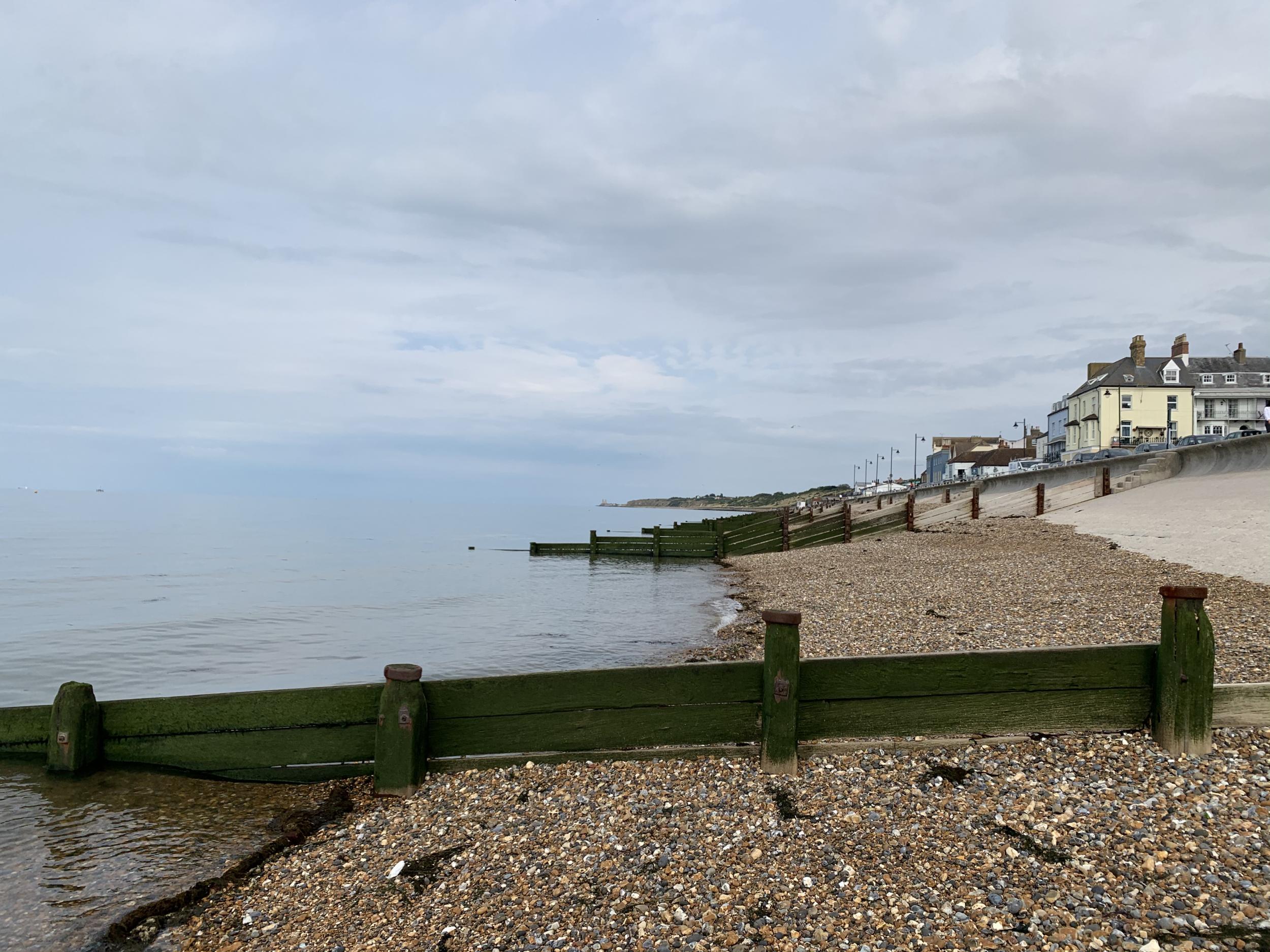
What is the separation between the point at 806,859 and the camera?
13.7ft

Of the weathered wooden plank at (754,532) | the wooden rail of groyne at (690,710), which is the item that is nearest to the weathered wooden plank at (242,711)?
the wooden rail of groyne at (690,710)

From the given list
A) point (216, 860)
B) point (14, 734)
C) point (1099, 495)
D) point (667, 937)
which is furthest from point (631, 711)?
point (1099, 495)

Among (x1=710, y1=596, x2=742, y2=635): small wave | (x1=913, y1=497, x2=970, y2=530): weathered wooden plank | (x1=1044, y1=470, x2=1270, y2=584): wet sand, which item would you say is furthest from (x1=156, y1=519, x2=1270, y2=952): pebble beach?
(x1=913, y1=497, x2=970, y2=530): weathered wooden plank

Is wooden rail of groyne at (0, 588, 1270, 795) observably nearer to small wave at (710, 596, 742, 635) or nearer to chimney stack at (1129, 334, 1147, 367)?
small wave at (710, 596, 742, 635)

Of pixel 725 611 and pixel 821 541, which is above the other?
pixel 821 541

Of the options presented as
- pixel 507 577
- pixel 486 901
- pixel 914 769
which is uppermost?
pixel 914 769

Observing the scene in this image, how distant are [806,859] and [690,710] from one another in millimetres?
1384

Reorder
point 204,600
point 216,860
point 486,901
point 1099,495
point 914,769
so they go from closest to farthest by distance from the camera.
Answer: point 486,901
point 914,769
point 216,860
point 204,600
point 1099,495

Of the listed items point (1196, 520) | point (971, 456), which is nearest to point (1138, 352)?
point (971, 456)

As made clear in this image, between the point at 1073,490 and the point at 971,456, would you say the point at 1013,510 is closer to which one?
the point at 1073,490

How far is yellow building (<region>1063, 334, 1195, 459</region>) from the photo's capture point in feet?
242

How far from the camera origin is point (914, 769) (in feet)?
16.4

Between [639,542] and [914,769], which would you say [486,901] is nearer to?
[914,769]

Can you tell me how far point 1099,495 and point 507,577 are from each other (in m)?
23.6
